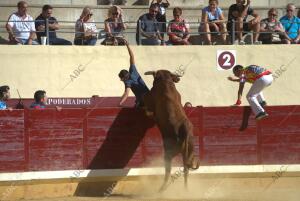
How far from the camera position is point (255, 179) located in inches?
575

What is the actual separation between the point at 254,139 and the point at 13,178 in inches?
165

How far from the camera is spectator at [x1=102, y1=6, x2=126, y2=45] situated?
16.6 meters

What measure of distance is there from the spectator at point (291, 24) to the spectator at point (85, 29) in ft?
13.3

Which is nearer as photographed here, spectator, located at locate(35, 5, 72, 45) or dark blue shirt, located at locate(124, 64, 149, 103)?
dark blue shirt, located at locate(124, 64, 149, 103)

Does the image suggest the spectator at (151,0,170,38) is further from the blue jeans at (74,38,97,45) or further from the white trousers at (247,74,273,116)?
the white trousers at (247,74,273,116)

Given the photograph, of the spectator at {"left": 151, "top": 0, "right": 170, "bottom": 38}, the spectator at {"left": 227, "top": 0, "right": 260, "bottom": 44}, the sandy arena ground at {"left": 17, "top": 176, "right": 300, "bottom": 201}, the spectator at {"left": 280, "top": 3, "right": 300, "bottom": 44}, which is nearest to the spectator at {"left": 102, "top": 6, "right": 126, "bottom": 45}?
the spectator at {"left": 151, "top": 0, "right": 170, "bottom": 38}

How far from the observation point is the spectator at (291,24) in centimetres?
1791

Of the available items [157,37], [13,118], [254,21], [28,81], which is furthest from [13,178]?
[254,21]

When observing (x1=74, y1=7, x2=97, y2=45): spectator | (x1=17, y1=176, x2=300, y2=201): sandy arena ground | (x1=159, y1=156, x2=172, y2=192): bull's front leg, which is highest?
(x1=74, y1=7, x2=97, y2=45): spectator

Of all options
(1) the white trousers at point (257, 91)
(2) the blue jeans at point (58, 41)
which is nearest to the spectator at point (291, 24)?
(1) the white trousers at point (257, 91)

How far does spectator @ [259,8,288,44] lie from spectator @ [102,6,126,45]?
2919mm

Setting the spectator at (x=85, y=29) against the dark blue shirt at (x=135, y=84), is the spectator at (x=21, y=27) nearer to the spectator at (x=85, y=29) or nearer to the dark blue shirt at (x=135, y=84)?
the spectator at (x=85, y=29)

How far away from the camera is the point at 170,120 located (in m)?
13.2

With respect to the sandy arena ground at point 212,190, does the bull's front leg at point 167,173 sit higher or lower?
higher
